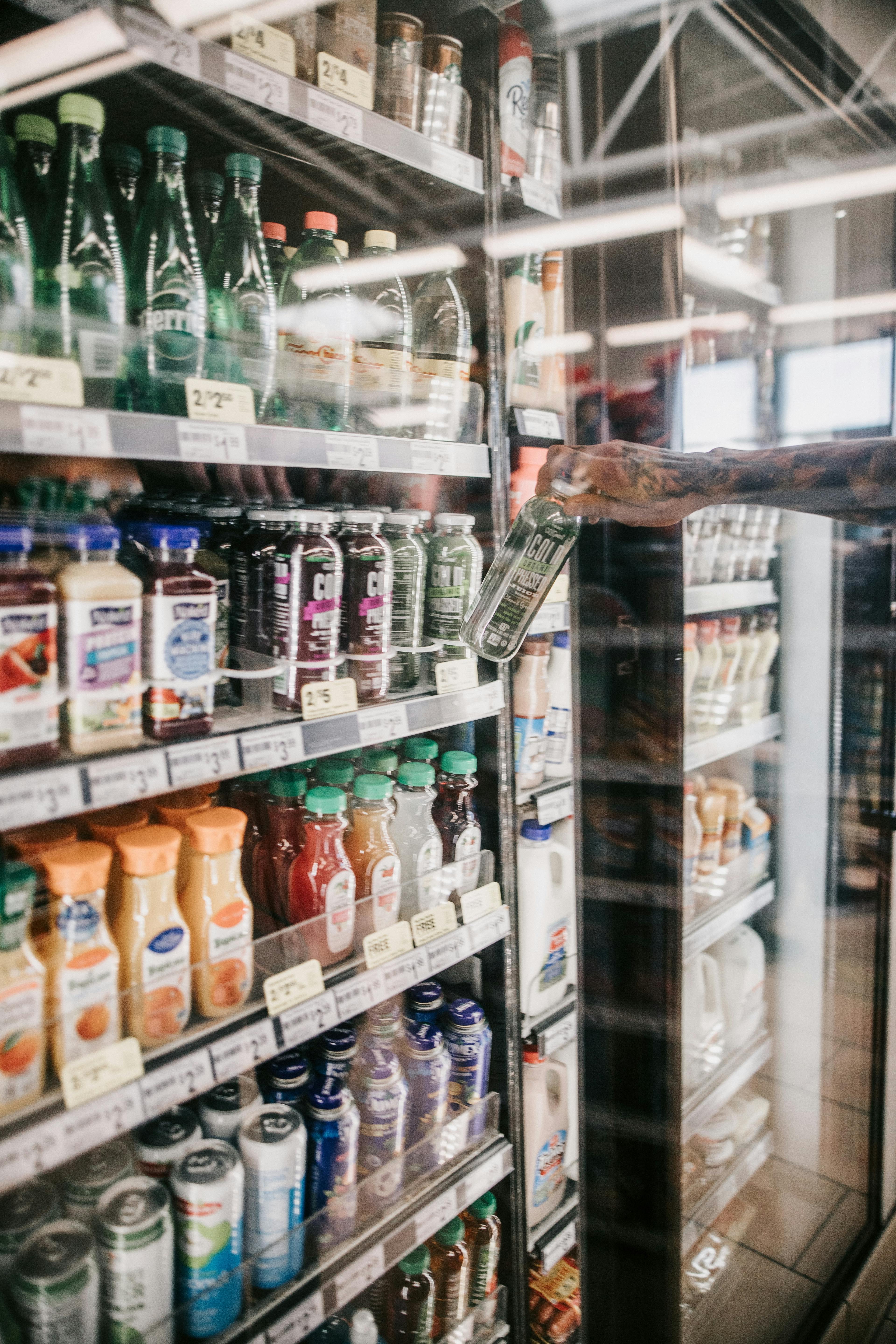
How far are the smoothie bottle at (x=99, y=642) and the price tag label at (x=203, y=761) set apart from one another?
0.07 meters

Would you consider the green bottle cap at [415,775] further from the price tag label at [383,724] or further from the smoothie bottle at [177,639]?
the smoothie bottle at [177,639]

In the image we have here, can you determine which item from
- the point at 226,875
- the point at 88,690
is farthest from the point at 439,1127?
the point at 88,690

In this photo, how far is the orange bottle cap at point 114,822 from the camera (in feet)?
3.77

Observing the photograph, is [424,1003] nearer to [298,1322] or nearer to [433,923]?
[433,923]

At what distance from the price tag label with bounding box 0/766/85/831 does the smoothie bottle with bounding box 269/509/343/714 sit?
0.37m

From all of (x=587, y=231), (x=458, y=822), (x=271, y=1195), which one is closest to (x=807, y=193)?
(x=587, y=231)

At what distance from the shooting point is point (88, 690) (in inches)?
40.4

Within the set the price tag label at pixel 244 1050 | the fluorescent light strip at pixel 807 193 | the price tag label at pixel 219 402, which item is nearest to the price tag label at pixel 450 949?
the price tag label at pixel 244 1050

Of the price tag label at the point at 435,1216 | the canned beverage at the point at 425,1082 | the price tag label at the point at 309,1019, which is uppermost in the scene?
the price tag label at the point at 309,1019

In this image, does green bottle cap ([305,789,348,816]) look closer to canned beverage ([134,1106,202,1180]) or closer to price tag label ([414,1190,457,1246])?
canned beverage ([134,1106,202,1180])

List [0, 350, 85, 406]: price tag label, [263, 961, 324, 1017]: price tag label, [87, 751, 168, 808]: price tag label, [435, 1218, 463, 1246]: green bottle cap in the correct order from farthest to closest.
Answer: [435, 1218, 463, 1246]: green bottle cap < [263, 961, 324, 1017]: price tag label < [87, 751, 168, 808]: price tag label < [0, 350, 85, 406]: price tag label

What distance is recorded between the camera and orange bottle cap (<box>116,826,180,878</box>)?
1.09 metres

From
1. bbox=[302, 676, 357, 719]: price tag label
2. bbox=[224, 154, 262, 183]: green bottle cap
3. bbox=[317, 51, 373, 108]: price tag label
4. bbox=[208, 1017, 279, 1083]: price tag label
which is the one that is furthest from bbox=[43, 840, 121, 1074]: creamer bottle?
bbox=[317, 51, 373, 108]: price tag label

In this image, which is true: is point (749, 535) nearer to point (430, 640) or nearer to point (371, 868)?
point (430, 640)
